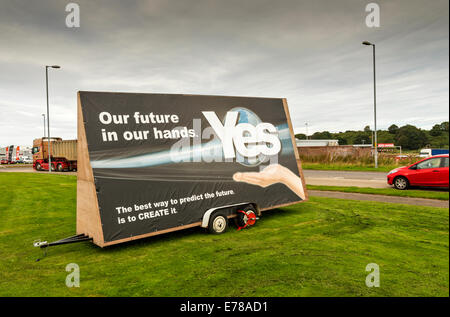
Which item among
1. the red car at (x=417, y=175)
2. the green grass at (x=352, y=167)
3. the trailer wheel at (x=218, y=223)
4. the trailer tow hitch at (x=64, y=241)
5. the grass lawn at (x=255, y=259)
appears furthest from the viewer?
the green grass at (x=352, y=167)

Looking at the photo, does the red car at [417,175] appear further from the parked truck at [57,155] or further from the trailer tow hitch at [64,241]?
the parked truck at [57,155]

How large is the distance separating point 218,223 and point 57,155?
102 ft

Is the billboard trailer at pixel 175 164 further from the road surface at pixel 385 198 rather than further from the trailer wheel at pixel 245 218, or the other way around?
the road surface at pixel 385 198

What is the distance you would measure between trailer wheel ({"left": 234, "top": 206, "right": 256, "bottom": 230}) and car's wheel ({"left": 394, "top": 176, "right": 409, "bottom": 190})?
962 cm

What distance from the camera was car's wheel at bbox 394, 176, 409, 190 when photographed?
43.9 ft

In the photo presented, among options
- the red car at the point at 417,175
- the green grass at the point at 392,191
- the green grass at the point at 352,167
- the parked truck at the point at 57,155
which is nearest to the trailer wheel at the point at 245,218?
the green grass at the point at 392,191

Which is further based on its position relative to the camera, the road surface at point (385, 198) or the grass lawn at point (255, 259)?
the road surface at point (385, 198)

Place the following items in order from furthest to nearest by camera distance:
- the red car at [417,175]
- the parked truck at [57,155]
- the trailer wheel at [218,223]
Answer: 1. the parked truck at [57,155]
2. the red car at [417,175]
3. the trailer wheel at [218,223]

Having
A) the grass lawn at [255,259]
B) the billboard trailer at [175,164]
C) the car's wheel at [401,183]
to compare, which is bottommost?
the grass lawn at [255,259]

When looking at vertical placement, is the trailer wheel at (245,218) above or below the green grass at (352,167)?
below

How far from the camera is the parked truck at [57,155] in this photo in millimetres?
30642

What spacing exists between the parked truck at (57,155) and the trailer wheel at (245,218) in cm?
2814

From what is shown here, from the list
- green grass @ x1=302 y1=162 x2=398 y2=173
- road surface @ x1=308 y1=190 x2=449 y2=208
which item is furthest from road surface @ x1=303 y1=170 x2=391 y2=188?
green grass @ x1=302 y1=162 x2=398 y2=173
